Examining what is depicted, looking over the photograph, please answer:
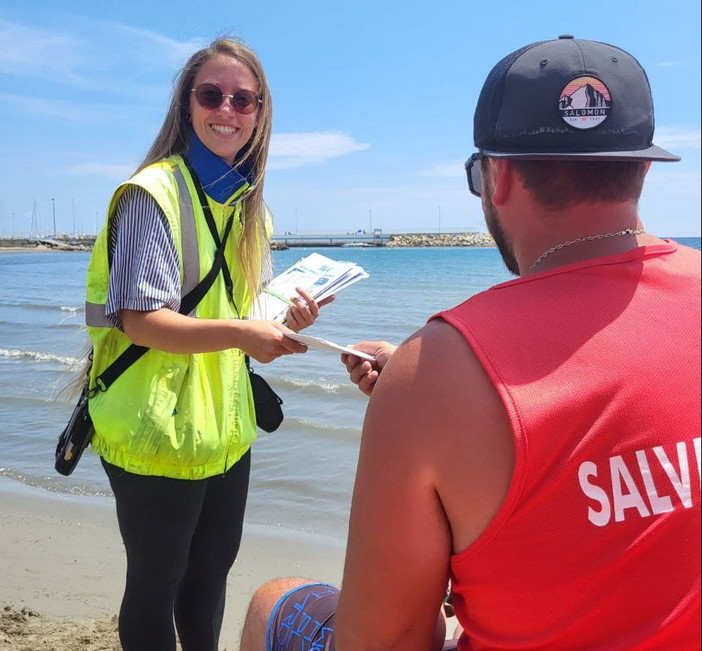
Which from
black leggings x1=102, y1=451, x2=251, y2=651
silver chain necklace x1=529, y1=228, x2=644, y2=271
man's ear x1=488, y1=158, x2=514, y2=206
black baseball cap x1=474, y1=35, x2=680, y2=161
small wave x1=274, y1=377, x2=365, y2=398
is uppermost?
black baseball cap x1=474, y1=35, x2=680, y2=161

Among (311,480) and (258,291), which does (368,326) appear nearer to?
(311,480)

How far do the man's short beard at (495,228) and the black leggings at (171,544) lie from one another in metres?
1.34

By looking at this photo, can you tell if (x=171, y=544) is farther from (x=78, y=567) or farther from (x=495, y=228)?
(x=78, y=567)

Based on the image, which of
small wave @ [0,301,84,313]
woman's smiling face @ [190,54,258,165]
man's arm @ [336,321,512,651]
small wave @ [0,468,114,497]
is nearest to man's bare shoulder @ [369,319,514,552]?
man's arm @ [336,321,512,651]

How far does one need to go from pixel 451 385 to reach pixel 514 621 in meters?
0.45

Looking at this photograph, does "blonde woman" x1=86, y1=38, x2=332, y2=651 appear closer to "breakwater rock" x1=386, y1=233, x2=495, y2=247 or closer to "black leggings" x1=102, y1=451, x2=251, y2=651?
"black leggings" x1=102, y1=451, x2=251, y2=651

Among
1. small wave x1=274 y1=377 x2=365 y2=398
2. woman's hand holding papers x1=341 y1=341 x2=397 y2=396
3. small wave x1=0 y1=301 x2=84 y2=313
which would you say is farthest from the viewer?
small wave x1=0 y1=301 x2=84 y2=313

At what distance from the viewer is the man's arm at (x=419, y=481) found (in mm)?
1233

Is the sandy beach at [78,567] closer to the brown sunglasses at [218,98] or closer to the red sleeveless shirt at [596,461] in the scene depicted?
the brown sunglasses at [218,98]

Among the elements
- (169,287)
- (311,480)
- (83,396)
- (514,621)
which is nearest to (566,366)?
(514,621)

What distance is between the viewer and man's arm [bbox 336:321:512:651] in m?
1.23

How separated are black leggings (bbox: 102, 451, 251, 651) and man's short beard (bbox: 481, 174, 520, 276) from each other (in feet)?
4.38

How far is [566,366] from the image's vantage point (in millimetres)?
1233

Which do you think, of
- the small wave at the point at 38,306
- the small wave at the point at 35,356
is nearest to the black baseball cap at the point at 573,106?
the small wave at the point at 35,356
